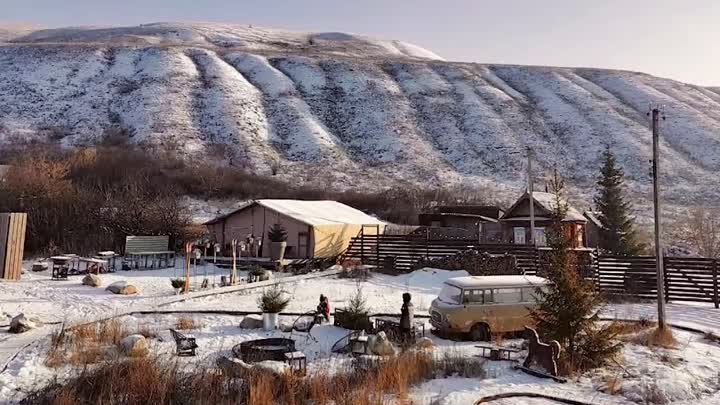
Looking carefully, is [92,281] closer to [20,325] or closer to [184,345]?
[20,325]

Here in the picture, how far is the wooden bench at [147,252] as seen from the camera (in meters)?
27.3

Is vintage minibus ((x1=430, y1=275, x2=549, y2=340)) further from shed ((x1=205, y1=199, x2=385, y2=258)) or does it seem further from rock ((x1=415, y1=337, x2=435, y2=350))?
shed ((x1=205, y1=199, x2=385, y2=258))

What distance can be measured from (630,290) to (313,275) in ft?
45.5

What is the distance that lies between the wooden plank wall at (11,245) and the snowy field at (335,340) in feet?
2.34

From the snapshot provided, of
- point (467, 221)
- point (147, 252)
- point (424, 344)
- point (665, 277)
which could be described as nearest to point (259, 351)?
point (424, 344)

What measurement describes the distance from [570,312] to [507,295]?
3.03m

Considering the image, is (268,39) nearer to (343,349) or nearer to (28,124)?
(28,124)

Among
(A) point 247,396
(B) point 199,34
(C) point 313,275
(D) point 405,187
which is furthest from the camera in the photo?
(B) point 199,34

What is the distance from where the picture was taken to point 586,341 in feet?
42.0

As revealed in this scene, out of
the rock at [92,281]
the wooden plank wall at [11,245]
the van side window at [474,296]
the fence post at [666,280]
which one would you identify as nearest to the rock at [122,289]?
the rock at [92,281]

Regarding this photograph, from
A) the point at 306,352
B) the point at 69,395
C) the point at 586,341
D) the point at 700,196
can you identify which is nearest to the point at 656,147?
the point at 586,341

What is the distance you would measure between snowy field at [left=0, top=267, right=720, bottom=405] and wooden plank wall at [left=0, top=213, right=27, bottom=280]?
0.71 metres

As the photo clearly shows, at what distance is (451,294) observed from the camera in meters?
15.8

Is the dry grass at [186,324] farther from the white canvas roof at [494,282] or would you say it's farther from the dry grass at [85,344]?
the white canvas roof at [494,282]
